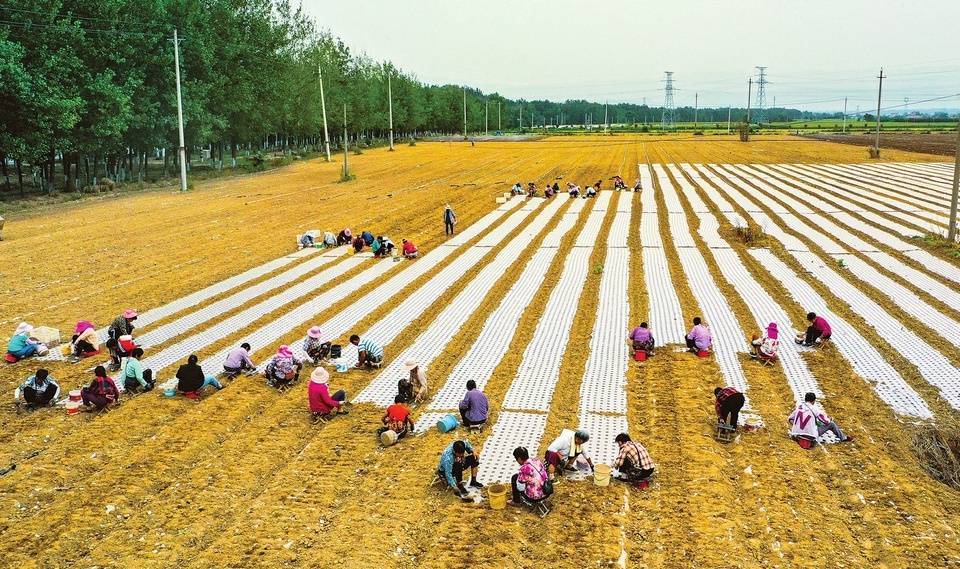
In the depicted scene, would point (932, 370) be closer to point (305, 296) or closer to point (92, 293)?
point (305, 296)

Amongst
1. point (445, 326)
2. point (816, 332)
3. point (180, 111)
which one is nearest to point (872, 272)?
point (816, 332)

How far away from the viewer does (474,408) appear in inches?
472

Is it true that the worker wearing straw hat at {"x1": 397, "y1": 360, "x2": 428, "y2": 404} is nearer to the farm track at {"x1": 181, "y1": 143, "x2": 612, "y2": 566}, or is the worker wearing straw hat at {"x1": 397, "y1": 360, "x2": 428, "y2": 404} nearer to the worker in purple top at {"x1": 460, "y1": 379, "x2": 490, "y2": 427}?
the farm track at {"x1": 181, "y1": 143, "x2": 612, "y2": 566}

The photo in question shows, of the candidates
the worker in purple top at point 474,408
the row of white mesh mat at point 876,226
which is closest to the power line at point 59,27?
the worker in purple top at point 474,408

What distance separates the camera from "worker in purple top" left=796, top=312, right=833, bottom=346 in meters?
15.7

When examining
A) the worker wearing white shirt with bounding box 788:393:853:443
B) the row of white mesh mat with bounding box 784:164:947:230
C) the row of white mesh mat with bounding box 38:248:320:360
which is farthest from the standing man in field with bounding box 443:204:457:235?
the row of white mesh mat with bounding box 784:164:947:230

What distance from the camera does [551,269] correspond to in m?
24.4

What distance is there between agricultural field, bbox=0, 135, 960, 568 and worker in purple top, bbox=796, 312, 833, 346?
573 millimetres

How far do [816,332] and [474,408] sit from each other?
30.1 ft

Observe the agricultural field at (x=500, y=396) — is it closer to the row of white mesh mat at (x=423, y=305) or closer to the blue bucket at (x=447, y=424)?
the row of white mesh mat at (x=423, y=305)

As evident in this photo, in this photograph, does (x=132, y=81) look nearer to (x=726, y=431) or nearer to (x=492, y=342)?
(x=492, y=342)

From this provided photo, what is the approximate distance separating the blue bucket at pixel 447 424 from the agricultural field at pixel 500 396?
40 cm

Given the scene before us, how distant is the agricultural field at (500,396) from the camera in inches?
351

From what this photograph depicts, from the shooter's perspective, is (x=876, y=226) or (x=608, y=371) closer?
(x=608, y=371)
